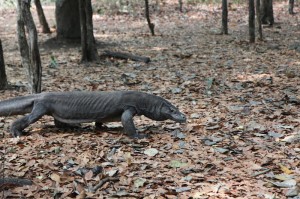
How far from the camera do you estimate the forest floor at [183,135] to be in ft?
15.5

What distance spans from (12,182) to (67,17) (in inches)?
455

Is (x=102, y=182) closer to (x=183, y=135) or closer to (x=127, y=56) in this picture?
(x=183, y=135)

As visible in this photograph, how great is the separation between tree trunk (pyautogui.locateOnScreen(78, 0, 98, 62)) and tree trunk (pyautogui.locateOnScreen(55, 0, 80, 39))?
10.0ft

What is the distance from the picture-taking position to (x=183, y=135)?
641 centimetres

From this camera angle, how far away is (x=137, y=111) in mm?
6445

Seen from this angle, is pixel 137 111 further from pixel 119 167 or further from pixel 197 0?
pixel 197 0

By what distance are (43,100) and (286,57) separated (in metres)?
8.53

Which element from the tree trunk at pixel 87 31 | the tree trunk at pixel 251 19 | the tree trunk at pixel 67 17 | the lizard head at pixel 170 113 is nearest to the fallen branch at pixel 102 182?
the lizard head at pixel 170 113

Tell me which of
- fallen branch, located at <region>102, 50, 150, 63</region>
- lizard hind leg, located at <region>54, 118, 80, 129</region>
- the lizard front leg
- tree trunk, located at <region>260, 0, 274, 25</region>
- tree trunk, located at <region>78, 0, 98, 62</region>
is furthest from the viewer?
tree trunk, located at <region>260, 0, 274, 25</region>

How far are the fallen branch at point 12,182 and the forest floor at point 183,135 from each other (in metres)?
0.07

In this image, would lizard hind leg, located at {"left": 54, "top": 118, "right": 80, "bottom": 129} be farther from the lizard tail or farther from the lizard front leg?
the lizard front leg

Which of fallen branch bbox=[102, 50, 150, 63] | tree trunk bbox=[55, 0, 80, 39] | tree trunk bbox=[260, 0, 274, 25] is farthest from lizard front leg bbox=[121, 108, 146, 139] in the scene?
tree trunk bbox=[260, 0, 274, 25]

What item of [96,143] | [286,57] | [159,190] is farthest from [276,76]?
[159,190]

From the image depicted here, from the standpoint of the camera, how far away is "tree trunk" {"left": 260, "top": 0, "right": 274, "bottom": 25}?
19.3 m
